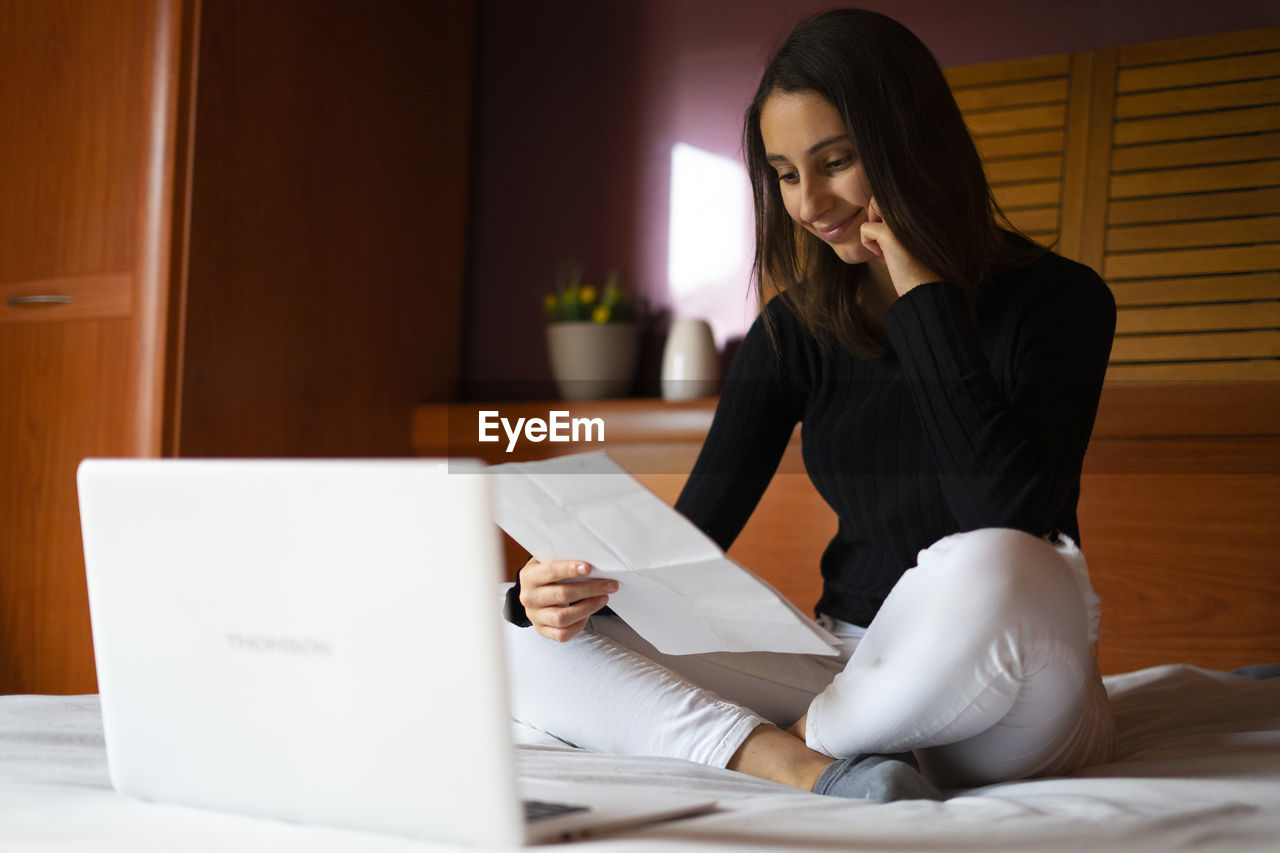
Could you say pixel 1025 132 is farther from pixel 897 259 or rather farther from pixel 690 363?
pixel 897 259

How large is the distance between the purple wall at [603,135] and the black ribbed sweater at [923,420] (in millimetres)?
1082

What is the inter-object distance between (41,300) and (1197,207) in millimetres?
2176

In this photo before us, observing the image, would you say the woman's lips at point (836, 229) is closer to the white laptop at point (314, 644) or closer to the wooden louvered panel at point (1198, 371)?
the white laptop at point (314, 644)

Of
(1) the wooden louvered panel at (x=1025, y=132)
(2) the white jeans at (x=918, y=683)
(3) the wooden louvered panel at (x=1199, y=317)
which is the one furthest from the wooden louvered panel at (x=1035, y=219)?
(2) the white jeans at (x=918, y=683)

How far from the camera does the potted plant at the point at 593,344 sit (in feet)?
8.14

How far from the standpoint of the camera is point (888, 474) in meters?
1.28

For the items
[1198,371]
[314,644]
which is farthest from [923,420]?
[1198,371]

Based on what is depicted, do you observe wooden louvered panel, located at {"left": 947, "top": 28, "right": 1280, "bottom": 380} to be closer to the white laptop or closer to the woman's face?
the woman's face

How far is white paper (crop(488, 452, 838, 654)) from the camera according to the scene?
0.72 m

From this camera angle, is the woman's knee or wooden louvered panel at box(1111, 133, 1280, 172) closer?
the woman's knee

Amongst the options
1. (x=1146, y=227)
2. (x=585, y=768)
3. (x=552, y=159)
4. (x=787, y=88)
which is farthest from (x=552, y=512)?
(x=552, y=159)

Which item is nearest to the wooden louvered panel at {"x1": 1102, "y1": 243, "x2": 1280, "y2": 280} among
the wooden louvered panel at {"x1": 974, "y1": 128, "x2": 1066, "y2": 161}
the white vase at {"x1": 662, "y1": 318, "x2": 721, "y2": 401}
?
the wooden louvered panel at {"x1": 974, "y1": 128, "x2": 1066, "y2": 161}

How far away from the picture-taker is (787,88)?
1.28m

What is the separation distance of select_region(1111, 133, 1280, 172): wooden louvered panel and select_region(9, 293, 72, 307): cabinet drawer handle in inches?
78.7
